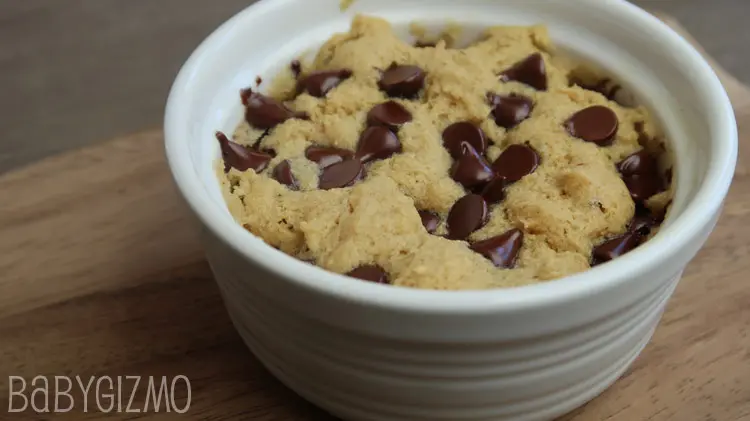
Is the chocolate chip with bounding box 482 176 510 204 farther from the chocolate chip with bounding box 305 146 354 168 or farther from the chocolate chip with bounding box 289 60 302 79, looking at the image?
the chocolate chip with bounding box 289 60 302 79

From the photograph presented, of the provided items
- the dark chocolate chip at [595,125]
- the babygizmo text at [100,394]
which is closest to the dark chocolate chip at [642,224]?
the dark chocolate chip at [595,125]

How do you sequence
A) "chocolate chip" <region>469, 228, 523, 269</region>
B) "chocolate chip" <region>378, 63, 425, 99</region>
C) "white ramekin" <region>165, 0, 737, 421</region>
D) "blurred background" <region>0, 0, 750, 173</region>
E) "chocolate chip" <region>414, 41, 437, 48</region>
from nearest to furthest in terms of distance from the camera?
"white ramekin" <region>165, 0, 737, 421</region> → "chocolate chip" <region>469, 228, 523, 269</region> → "chocolate chip" <region>378, 63, 425, 99</region> → "chocolate chip" <region>414, 41, 437, 48</region> → "blurred background" <region>0, 0, 750, 173</region>

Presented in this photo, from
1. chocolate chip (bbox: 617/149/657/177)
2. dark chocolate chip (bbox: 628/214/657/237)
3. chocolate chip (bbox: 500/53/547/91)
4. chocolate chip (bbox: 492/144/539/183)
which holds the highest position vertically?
chocolate chip (bbox: 500/53/547/91)

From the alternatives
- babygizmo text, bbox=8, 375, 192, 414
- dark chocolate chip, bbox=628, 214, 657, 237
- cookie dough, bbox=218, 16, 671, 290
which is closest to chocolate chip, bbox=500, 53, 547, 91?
cookie dough, bbox=218, 16, 671, 290

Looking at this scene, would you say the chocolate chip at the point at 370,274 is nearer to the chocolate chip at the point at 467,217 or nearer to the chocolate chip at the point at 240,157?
the chocolate chip at the point at 467,217

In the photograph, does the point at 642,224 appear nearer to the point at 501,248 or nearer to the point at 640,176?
the point at 640,176

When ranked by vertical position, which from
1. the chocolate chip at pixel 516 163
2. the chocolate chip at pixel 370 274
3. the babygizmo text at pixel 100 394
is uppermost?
the chocolate chip at pixel 370 274

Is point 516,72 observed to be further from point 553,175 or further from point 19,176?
point 19,176
